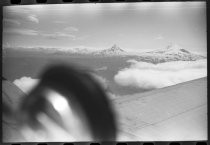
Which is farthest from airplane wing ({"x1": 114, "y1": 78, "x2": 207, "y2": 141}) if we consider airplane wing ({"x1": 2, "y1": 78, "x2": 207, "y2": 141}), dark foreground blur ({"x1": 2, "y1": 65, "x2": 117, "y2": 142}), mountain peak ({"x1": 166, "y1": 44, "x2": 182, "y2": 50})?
mountain peak ({"x1": 166, "y1": 44, "x2": 182, "y2": 50})

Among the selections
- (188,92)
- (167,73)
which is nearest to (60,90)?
(167,73)

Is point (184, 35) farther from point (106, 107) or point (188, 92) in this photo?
point (106, 107)

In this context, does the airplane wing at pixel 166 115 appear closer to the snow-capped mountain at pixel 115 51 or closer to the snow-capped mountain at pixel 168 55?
the snow-capped mountain at pixel 168 55

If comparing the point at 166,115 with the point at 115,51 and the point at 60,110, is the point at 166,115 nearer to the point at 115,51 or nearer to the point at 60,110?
the point at 115,51

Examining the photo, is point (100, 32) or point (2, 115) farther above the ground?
point (100, 32)

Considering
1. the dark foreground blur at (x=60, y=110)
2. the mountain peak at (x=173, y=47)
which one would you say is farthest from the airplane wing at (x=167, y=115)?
→ the mountain peak at (x=173, y=47)

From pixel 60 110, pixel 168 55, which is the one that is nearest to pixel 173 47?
pixel 168 55

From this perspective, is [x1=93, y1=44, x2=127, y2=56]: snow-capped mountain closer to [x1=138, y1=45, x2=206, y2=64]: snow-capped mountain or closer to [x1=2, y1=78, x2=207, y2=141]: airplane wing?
[x1=138, y1=45, x2=206, y2=64]: snow-capped mountain
